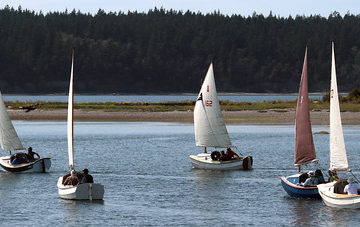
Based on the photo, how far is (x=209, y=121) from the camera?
2507 inches

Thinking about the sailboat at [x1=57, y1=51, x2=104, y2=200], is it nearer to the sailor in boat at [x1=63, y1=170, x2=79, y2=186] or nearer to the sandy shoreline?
the sailor in boat at [x1=63, y1=170, x2=79, y2=186]

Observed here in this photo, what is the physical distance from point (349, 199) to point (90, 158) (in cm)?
3653

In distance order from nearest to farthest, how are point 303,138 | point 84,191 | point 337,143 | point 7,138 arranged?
point 337,143
point 84,191
point 303,138
point 7,138

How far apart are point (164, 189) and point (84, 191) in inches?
310

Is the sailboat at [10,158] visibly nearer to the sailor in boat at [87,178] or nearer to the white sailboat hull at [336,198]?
the sailor in boat at [87,178]

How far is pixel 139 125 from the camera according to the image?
385ft

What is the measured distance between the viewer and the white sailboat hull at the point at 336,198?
132 ft

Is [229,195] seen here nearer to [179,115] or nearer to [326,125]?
[326,125]

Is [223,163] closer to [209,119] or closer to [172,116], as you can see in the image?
[209,119]

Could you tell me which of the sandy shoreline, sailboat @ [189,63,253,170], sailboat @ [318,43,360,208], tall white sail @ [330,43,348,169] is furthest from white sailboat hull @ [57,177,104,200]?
the sandy shoreline

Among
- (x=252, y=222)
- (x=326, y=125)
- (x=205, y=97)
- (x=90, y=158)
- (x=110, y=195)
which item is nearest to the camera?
(x=252, y=222)

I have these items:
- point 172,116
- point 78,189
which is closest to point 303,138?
point 78,189

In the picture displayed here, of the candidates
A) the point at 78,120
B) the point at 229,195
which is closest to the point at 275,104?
the point at 78,120

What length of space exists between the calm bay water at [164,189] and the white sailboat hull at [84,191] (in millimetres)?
502
